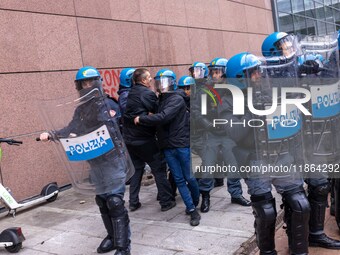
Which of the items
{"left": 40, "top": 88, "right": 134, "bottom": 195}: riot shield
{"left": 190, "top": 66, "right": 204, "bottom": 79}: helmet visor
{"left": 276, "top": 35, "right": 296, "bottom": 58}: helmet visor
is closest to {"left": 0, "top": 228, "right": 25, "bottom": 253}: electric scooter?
{"left": 40, "top": 88, "right": 134, "bottom": 195}: riot shield

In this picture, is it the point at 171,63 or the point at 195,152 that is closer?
the point at 195,152

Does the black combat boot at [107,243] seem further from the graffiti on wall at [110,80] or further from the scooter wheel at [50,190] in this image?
the graffiti on wall at [110,80]

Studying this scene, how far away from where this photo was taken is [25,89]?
6215mm

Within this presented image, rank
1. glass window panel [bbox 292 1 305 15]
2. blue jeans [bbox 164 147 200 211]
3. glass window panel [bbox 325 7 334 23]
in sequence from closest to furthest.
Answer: blue jeans [bbox 164 147 200 211]
glass window panel [bbox 292 1 305 15]
glass window panel [bbox 325 7 334 23]

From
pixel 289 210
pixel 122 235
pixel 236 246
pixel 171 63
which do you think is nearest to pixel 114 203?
pixel 122 235

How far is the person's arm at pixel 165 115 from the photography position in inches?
174

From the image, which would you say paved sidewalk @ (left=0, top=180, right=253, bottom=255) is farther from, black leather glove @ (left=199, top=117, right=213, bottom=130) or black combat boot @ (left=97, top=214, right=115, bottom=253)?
black leather glove @ (left=199, top=117, right=213, bottom=130)

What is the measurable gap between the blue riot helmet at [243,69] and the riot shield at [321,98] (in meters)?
0.41

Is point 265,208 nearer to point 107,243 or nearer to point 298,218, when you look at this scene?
point 298,218

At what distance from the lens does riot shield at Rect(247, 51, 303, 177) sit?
2.99 metres

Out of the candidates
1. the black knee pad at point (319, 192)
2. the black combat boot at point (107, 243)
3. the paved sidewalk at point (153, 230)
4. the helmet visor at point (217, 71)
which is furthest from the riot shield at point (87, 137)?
the helmet visor at point (217, 71)

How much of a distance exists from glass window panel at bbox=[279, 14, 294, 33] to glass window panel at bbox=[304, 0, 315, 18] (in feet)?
5.76

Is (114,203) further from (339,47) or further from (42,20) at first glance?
(42,20)

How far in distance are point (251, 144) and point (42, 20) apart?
189 inches
